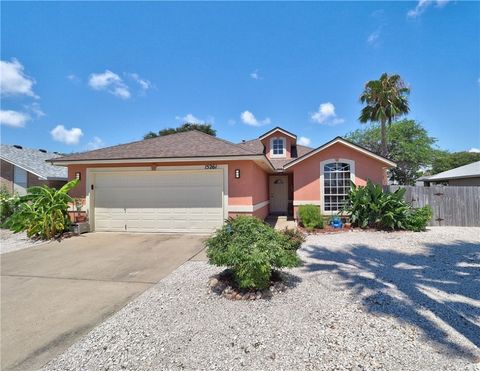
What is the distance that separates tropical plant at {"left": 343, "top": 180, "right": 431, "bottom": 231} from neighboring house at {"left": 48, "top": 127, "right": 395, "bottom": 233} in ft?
4.20

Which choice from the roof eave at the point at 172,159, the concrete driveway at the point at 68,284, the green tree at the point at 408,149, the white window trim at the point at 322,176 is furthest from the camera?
the green tree at the point at 408,149

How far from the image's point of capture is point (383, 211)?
31.2ft

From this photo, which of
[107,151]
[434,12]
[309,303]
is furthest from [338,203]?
[107,151]

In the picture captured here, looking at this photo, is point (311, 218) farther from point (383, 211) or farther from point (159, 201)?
point (159, 201)

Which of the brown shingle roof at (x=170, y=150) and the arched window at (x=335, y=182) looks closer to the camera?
the brown shingle roof at (x=170, y=150)

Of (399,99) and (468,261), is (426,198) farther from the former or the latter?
(399,99)

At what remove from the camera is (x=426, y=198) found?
10555mm

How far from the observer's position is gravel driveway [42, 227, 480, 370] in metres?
2.60

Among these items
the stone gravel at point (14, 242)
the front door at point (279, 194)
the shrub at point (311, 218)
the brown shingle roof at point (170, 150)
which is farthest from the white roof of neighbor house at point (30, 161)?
the shrub at point (311, 218)

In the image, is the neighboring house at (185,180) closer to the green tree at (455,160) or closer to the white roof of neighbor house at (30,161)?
the white roof of neighbor house at (30,161)

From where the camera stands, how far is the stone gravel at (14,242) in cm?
769

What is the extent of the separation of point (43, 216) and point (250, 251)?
326 inches

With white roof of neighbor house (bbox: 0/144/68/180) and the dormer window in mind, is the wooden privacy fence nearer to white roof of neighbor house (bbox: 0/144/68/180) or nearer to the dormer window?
the dormer window

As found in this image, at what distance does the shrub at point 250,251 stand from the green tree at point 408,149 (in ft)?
79.6
